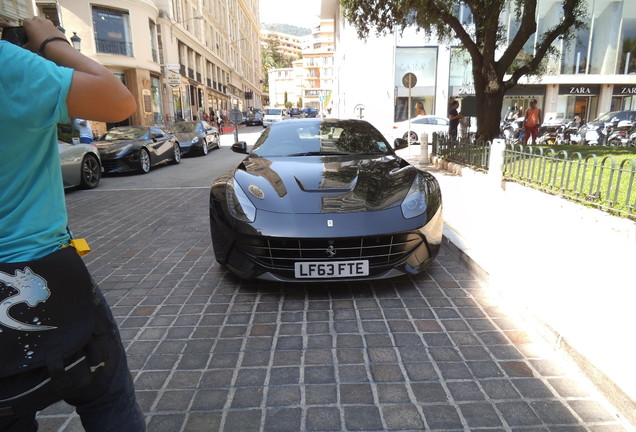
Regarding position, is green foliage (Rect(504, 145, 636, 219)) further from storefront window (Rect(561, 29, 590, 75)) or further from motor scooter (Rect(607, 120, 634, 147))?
storefront window (Rect(561, 29, 590, 75))

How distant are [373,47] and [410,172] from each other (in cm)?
2312

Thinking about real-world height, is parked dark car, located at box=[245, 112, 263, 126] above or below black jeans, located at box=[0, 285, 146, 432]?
above

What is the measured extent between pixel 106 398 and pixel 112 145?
1127 cm

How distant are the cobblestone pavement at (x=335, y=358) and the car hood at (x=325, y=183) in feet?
2.44

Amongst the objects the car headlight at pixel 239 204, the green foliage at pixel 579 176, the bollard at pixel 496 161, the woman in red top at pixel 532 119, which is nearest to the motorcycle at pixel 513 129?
the woman in red top at pixel 532 119

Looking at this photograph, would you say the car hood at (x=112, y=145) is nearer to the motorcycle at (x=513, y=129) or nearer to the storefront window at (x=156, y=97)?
the motorcycle at (x=513, y=129)

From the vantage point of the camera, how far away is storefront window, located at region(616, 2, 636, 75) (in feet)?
84.1

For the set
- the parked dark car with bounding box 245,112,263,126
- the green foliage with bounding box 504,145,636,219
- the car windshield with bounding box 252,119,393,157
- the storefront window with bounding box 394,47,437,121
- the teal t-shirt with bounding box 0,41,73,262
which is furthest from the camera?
the parked dark car with bounding box 245,112,263,126

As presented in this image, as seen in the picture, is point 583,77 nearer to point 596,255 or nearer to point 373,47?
point 373,47

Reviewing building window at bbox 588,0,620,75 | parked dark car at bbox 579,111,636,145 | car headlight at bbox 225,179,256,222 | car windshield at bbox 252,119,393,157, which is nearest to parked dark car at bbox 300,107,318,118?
building window at bbox 588,0,620,75

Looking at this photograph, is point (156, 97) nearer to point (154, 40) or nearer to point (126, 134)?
point (154, 40)

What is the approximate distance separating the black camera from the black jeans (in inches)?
28.4

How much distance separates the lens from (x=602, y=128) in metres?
14.8

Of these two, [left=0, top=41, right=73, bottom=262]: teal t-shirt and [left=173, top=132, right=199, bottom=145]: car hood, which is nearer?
[left=0, top=41, right=73, bottom=262]: teal t-shirt
